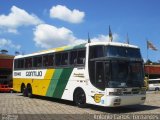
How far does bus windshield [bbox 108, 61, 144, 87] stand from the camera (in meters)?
15.5

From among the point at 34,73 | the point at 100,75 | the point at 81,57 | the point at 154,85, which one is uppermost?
the point at 81,57

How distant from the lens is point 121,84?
615 inches

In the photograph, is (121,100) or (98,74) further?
(98,74)

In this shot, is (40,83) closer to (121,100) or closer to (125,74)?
(125,74)

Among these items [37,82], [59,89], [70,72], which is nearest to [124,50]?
[70,72]

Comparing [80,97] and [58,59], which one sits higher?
[58,59]

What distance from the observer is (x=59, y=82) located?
20094mm

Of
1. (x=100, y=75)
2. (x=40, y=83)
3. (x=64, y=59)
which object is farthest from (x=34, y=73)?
(x=100, y=75)

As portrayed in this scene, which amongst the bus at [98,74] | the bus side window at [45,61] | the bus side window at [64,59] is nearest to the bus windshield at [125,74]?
the bus at [98,74]

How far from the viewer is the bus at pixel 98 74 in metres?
15.5

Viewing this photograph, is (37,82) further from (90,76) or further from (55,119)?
(55,119)

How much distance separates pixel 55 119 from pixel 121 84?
4.11 m

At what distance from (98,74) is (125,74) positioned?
1.28m

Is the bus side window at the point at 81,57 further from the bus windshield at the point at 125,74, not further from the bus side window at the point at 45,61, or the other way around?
the bus side window at the point at 45,61
